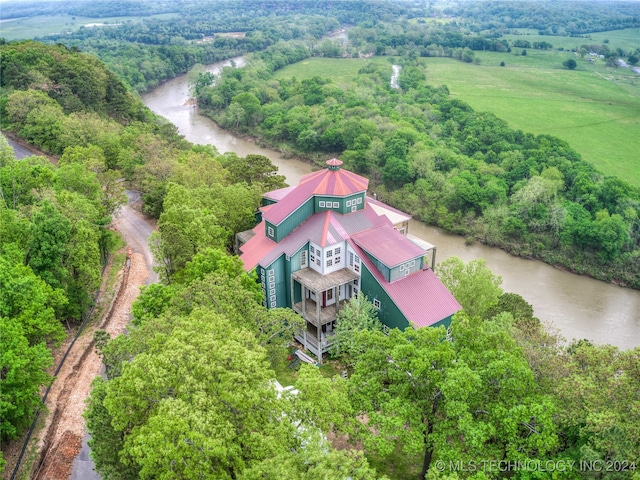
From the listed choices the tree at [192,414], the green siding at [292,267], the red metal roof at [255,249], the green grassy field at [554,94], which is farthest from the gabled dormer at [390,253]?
the green grassy field at [554,94]

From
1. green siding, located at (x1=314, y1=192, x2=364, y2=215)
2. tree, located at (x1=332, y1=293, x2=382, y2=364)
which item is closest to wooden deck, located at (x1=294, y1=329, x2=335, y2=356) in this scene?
tree, located at (x1=332, y1=293, x2=382, y2=364)

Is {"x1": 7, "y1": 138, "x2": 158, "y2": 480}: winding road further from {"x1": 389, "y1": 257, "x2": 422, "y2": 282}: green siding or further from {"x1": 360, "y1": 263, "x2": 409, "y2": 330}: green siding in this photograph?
{"x1": 389, "y1": 257, "x2": 422, "y2": 282}: green siding

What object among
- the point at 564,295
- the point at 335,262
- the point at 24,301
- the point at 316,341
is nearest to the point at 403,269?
the point at 335,262

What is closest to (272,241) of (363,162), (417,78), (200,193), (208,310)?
(200,193)

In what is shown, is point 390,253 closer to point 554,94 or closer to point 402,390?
point 402,390

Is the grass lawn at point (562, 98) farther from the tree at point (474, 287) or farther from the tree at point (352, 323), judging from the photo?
the tree at point (352, 323)

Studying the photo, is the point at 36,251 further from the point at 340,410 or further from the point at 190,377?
the point at 340,410

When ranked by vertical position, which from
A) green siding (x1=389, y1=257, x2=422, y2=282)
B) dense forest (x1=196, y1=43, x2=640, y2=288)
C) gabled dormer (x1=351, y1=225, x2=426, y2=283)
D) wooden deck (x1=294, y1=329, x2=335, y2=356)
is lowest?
dense forest (x1=196, y1=43, x2=640, y2=288)
